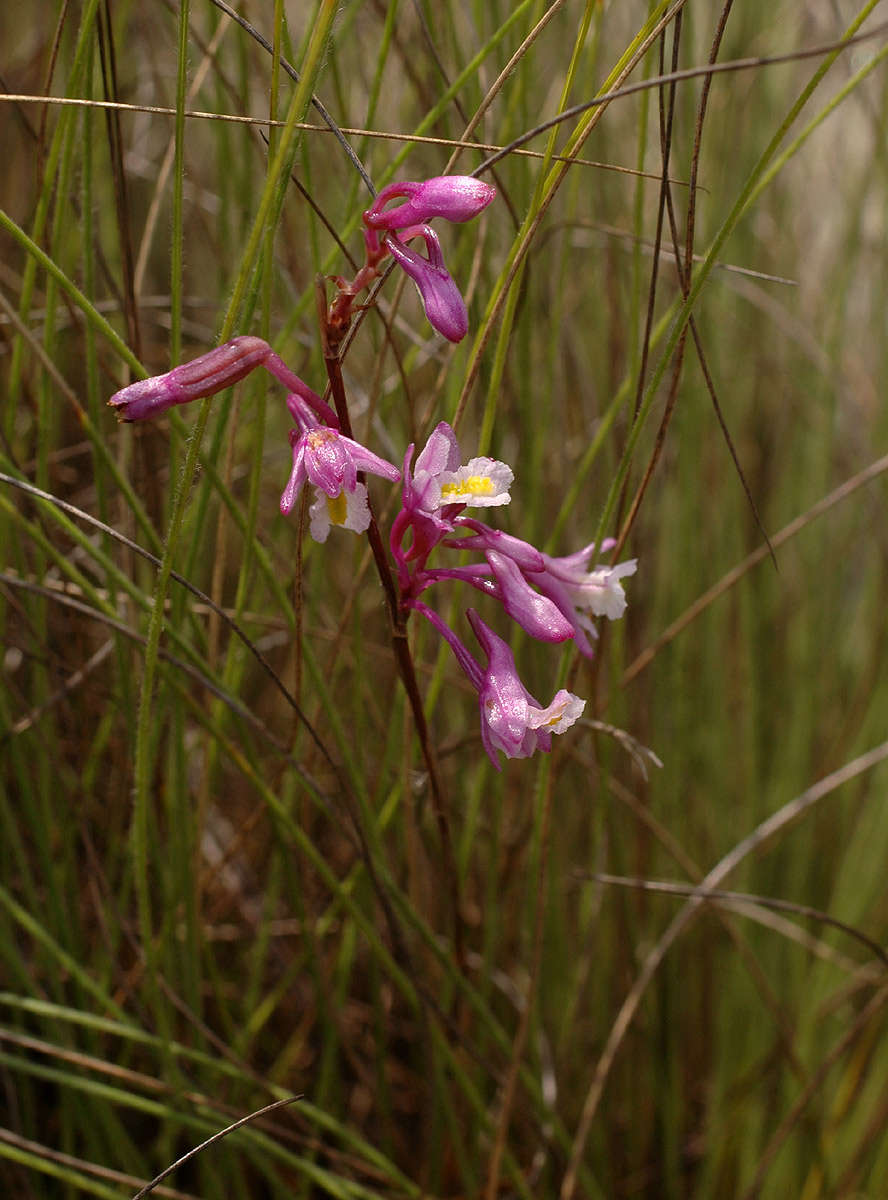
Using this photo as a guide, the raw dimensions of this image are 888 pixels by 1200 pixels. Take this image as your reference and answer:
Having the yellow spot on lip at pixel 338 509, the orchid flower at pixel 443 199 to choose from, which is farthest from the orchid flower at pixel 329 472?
the orchid flower at pixel 443 199

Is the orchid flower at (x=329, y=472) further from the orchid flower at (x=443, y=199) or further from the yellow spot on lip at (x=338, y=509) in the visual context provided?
the orchid flower at (x=443, y=199)

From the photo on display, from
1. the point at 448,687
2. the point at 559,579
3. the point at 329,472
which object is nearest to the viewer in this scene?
the point at 329,472

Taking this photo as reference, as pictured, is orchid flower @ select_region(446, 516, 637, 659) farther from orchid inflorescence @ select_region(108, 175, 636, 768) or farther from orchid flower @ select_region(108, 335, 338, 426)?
orchid flower @ select_region(108, 335, 338, 426)

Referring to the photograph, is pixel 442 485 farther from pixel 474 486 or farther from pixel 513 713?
pixel 513 713

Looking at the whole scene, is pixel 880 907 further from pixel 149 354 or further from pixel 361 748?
pixel 149 354

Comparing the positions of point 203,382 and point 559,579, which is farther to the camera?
point 559,579

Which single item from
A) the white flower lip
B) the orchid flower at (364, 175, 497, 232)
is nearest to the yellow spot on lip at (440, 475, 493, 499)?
the white flower lip

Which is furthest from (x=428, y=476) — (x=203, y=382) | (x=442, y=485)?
(x=203, y=382)
